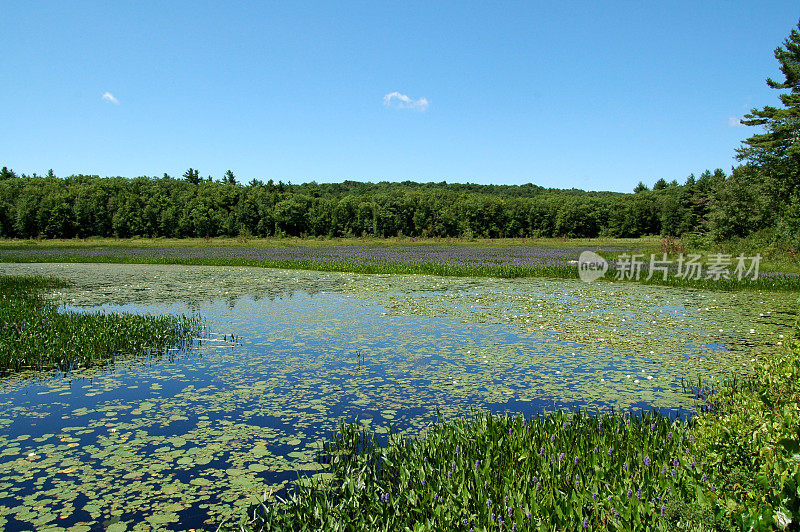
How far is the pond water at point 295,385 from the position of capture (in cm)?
518

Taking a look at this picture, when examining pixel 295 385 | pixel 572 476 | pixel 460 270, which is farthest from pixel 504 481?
pixel 460 270

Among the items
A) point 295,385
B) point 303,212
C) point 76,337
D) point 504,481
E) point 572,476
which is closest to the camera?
point 504,481

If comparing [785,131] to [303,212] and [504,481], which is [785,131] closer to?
[504,481]

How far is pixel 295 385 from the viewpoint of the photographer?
8.53 metres

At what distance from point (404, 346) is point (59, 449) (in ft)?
22.2

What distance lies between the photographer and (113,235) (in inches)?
3430

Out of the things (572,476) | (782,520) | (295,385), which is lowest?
(295,385)

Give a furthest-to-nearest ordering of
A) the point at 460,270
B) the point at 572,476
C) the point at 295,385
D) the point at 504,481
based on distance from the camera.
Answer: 1. the point at 460,270
2. the point at 295,385
3. the point at 572,476
4. the point at 504,481

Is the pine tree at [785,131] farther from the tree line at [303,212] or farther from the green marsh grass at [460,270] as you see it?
the tree line at [303,212]

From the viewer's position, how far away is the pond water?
5184 millimetres

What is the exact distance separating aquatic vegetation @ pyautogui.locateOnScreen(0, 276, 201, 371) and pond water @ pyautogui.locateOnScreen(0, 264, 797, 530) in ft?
2.53

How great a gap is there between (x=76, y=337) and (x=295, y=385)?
5.94 m

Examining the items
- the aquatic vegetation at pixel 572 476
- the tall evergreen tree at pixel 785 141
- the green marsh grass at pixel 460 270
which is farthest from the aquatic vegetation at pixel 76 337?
the tall evergreen tree at pixel 785 141

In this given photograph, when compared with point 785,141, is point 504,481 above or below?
below
